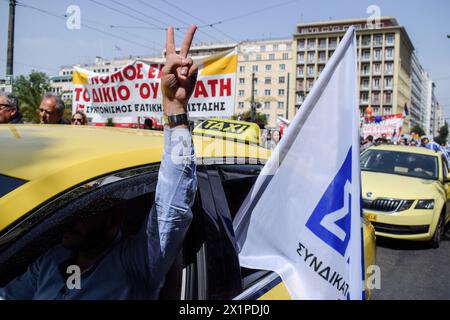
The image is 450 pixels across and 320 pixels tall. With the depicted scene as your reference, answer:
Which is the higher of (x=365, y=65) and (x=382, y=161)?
(x=365, y=65)

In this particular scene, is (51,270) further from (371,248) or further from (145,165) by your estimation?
Answer: (371,248)

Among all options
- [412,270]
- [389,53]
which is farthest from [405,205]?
[389,53]

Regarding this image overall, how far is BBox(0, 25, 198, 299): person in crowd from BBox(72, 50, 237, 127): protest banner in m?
3.59

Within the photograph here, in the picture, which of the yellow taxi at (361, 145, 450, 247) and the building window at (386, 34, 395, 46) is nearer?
the yellow taxi at (361, 145, 450, 247)

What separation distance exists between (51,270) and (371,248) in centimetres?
202

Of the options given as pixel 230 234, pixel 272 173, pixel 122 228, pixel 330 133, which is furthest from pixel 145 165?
pixel 330 133

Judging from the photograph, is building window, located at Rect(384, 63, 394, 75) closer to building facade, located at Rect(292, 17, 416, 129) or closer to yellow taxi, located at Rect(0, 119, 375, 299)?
building facade, located at Rect(292, 17, 416, 129)

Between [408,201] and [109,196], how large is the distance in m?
5.18

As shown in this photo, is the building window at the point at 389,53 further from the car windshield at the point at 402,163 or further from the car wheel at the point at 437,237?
the car wheel at the point at 437,237

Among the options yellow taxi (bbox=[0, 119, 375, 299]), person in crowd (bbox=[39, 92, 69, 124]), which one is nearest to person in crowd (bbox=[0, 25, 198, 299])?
yellow taxi (bbox=[0, 119, 375, 299])

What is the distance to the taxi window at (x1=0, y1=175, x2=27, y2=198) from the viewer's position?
1.17 m

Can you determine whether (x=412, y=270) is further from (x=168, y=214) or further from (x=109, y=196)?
(x=109, y=196)
